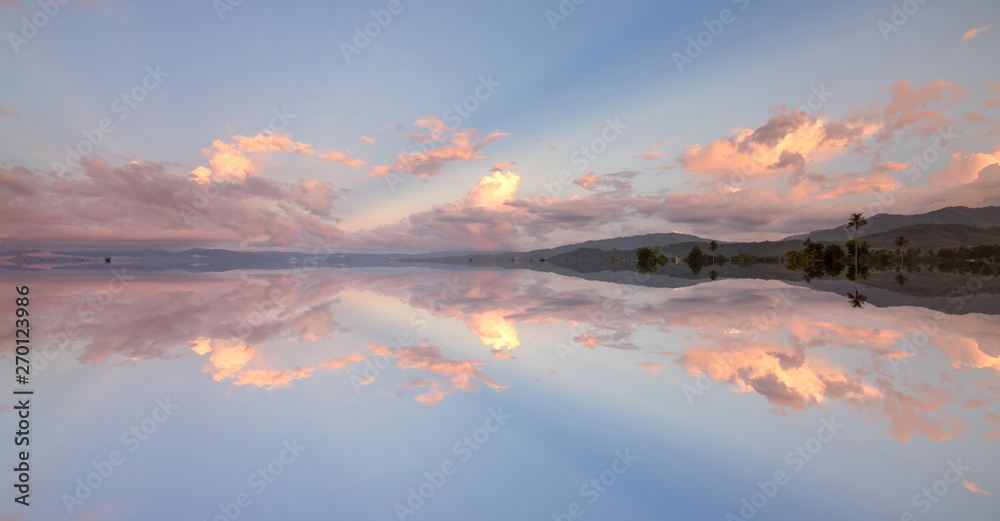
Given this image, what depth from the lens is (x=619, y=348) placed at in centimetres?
1455

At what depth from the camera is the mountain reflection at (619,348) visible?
1016 cm

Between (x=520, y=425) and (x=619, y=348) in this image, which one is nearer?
(x=520, y=425)

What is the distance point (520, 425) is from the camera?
8.33m

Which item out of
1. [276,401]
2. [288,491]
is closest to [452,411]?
[288,491]

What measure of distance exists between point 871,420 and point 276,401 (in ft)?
45.3

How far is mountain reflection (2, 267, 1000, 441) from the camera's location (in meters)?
Result: 10.2

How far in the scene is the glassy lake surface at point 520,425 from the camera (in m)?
6.18

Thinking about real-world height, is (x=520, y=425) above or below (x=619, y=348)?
below

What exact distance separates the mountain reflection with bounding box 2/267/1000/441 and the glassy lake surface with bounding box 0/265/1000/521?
0.12m

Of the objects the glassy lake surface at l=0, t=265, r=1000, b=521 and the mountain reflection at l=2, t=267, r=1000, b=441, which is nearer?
the glassy lake surface at l=0, t=265, r=1000, b=521

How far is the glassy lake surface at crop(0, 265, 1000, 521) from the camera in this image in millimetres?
6180

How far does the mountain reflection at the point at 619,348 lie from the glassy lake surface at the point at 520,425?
12 cm

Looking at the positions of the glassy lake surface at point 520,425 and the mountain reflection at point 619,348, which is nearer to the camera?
the glassy lake surface at point 520,425

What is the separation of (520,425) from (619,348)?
744cm
